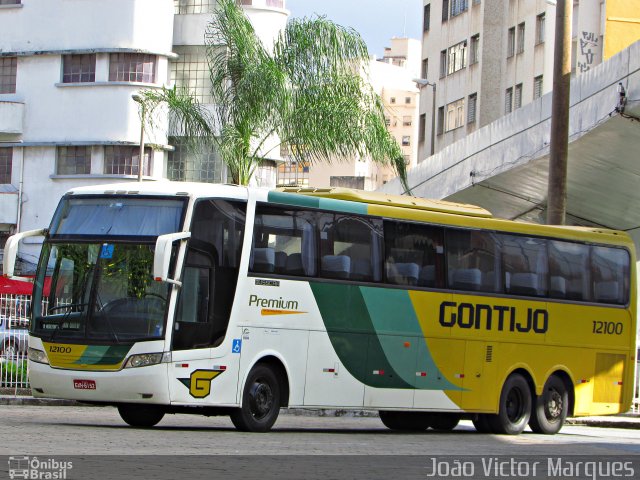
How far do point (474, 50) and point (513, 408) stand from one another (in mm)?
49523

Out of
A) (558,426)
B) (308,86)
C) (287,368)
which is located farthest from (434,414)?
(308,86)

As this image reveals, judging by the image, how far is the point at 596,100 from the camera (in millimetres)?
28906

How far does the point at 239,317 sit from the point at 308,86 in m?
14.0

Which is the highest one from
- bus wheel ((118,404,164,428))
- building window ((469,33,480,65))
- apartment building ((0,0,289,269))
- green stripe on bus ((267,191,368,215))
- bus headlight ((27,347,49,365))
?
building window ((469,33,480,65))

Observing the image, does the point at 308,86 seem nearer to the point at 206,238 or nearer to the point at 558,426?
the point at 558,426

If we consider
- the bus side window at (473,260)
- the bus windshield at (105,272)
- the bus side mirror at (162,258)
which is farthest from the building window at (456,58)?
the bus side mirror at (162,258)

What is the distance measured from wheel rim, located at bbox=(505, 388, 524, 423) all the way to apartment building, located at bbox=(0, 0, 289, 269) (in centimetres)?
2766

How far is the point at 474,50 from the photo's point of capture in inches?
2795

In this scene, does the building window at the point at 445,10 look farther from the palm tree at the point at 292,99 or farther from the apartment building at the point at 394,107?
the apartment building at the point at 394,107

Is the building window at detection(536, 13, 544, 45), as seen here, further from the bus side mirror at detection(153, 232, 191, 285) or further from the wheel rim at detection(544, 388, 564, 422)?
the bus side mirror at detection(153, 232, 191, 285)

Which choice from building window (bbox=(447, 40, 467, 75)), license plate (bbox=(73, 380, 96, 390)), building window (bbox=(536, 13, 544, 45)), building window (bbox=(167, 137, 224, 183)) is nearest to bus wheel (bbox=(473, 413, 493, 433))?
license plate (bbox=(73, 380, 96, 390))

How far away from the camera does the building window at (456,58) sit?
72500 millimetres

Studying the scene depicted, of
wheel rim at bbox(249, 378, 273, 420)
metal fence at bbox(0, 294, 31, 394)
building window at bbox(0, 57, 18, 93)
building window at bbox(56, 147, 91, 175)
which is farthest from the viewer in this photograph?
building window at bbox(0, 57, 18, 93)

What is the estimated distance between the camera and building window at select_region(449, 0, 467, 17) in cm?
7296
